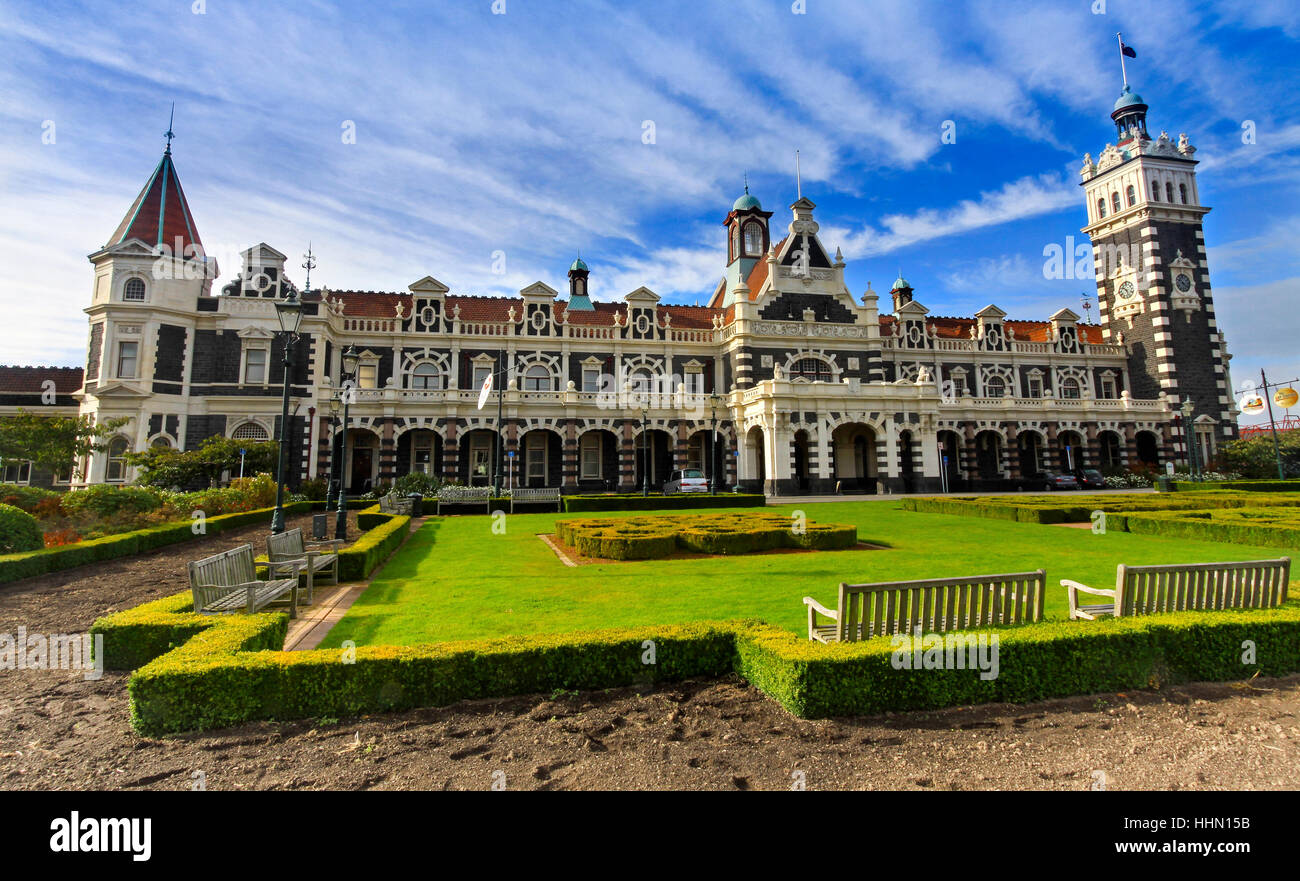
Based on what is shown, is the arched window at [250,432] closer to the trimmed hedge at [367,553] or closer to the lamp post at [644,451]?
the lamp post at [644,451]

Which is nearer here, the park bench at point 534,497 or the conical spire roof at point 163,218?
the park bench at point 534,497

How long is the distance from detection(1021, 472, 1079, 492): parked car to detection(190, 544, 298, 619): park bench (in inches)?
1692

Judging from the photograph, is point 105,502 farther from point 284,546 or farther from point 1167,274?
point 1167,274

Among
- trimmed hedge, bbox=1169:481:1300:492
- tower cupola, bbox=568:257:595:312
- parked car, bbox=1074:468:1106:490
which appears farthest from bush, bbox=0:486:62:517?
parked car, bbox=1074:468:1106:490

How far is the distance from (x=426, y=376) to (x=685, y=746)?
37.8 metres

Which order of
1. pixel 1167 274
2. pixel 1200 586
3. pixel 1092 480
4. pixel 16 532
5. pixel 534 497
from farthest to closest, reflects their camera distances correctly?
pixel 1167 274 < pixel 1092 480 < pixel 534 497 < pixel 16 532 < pixel 1200 586

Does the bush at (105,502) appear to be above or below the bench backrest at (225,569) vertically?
above

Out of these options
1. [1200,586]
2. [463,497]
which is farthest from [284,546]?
[463,497]

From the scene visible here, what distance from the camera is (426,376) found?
129 ft

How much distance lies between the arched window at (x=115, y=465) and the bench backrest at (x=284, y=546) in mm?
27573

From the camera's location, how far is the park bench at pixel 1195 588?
6.73 m

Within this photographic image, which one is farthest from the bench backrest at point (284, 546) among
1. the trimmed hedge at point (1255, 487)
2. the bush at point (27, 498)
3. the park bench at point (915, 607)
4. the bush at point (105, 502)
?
the trimmed hedge at point (1255, 487)
